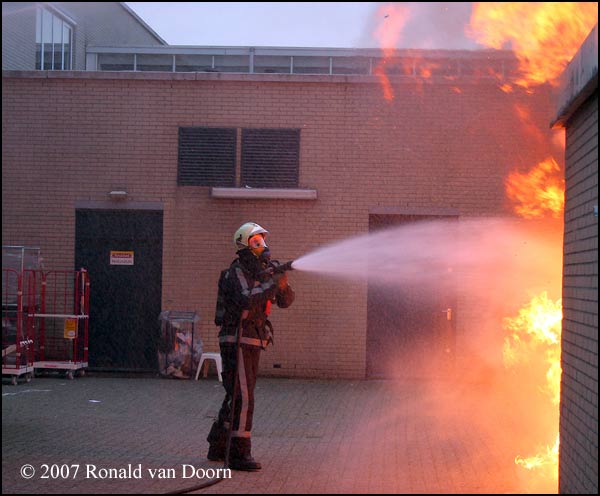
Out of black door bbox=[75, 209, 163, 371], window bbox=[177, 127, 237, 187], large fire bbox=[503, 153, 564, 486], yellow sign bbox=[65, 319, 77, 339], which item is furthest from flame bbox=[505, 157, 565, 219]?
yellow sign bbox=[65, 319, 77, 339]

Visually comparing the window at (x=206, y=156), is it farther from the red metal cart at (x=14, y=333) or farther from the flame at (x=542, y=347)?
the flame at (x=542, y=347)

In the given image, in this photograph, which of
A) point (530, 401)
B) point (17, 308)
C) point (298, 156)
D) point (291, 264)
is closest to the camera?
point (291, 264)

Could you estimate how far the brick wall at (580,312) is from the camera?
5.82 meters

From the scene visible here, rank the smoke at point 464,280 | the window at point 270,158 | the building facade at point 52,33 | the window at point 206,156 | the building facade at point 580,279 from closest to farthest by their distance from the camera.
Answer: the building facade at point 580,279 < the smoke at point 464,280 < the window at point 270,158 < the window at point 206,156 < the building facade at point 52,33

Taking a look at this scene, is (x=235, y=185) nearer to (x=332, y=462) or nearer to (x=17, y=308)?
(x=17, y=308)

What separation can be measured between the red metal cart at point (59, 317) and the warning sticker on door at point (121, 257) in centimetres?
65

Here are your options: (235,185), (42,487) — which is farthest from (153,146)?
(42,487)

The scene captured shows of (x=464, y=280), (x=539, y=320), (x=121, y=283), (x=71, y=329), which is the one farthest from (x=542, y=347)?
(x=71, y=329)

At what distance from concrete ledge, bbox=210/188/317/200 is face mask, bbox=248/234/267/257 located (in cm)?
629

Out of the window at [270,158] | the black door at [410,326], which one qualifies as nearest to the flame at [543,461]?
the black door at [410,326]

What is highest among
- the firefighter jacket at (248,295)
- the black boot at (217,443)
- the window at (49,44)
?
the window at (49,44)

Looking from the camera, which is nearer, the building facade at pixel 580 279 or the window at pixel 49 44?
the building facade at pixel 580 279

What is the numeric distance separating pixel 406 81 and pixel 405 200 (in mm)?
2012

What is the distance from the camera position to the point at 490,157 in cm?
1408
